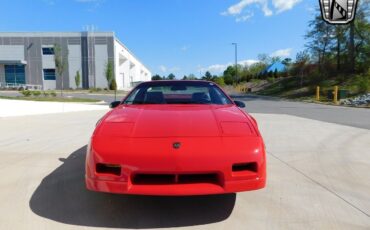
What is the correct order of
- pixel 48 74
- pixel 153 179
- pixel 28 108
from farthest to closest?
pixel 48 74
pixel 28 108
pixel 153 179

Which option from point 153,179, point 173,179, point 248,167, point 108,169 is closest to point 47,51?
point 108,169

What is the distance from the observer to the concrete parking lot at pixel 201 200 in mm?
2895

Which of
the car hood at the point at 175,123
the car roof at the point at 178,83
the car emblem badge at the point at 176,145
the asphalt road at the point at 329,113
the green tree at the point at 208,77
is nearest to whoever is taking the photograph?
the car emblem badge at the point at 176,145

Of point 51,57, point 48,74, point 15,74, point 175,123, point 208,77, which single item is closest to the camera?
point 175,123

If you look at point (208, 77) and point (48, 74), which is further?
point (208, 77)

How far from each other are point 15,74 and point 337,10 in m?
57.4

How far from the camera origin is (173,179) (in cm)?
267

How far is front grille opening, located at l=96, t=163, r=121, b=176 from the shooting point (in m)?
2.68

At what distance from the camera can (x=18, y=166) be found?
15.6 feet

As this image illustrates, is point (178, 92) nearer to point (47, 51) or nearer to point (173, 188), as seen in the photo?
point (173, 188)

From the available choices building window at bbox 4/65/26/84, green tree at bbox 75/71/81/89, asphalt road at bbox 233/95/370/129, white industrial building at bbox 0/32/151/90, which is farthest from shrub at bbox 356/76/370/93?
building window at bbox 4/65/26/84

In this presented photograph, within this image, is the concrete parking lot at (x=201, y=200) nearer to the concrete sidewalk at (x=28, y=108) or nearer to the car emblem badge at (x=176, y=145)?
the car emblem badge at (x=176, y=145)

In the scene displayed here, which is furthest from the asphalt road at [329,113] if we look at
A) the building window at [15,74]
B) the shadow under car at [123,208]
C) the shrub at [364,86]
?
the building window at [15,74]

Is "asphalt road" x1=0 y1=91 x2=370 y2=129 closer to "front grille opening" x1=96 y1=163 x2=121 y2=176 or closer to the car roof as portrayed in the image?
the car roof
